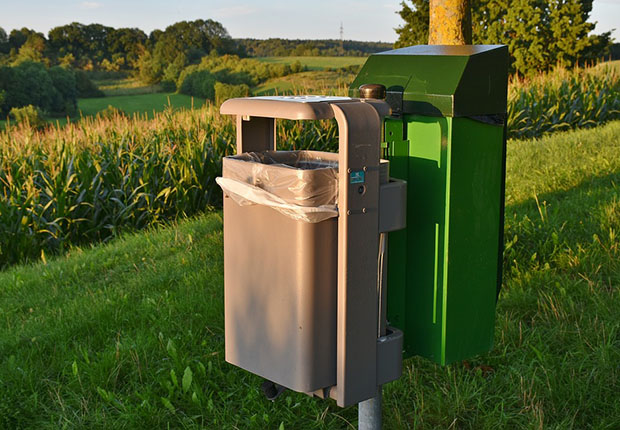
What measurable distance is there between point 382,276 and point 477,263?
38 cm

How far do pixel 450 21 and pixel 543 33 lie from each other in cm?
1955

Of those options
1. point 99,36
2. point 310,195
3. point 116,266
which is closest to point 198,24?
point 99,36

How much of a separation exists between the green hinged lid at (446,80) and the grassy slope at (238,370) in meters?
1.37

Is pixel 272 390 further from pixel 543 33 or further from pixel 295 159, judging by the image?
pixel 543 33

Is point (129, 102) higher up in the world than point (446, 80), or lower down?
lower down

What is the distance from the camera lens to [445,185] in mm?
2303

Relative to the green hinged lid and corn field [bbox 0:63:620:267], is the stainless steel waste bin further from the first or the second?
corn field [bbox 0:63:620:267]

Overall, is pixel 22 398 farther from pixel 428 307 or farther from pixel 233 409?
pixel 428 307

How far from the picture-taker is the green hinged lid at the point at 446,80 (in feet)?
7.45

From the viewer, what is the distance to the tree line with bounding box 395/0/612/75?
23844mm

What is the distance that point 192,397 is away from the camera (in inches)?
127

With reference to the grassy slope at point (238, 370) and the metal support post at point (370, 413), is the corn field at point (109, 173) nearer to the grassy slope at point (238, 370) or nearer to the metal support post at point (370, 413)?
the grassy slope at point (238, 370)

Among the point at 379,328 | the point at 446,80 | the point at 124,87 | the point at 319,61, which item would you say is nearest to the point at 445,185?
the point at 446,80

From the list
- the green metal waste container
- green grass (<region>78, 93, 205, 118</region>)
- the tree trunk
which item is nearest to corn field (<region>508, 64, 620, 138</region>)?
the tree trunk
